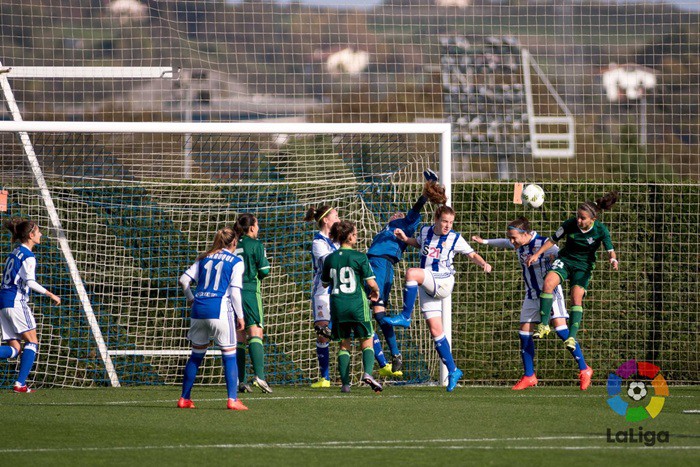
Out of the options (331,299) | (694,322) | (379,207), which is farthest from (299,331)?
(694,322)

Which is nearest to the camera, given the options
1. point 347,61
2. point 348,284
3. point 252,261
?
point 348,284

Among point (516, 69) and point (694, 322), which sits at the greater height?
point (516, 69)

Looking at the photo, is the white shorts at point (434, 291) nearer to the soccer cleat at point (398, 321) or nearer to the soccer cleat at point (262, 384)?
the soccer cleat at point (398, 321)

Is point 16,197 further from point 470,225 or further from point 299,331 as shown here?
point 470,225

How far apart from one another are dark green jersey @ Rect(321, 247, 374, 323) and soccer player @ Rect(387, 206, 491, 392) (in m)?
0.97

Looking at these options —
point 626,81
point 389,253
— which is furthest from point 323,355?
point 626,81

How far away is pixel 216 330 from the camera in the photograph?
30.0ft

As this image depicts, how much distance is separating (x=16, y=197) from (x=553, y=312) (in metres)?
6.86

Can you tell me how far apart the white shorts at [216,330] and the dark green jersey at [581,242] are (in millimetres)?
4339

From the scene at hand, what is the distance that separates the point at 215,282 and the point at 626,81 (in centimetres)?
4395

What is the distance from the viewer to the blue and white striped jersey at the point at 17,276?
37.0 feet

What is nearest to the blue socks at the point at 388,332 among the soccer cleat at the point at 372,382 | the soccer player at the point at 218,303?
the soccer cleat at the point at 372,382

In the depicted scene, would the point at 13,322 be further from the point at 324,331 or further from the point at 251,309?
the point at 324,331

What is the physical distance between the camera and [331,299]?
10461 mm
